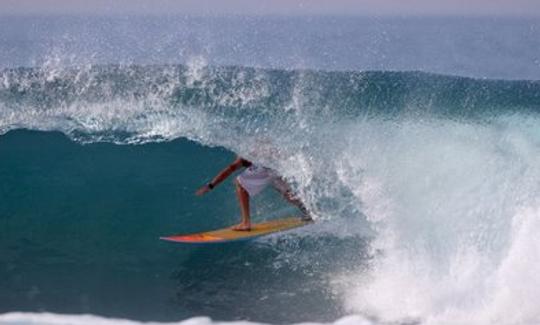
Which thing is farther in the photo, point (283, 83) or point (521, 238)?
point (283, 83)

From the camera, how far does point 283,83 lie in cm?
1039

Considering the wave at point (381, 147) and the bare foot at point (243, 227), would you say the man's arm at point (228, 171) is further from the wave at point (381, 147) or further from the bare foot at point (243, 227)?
the bare foot at point (243, 227)

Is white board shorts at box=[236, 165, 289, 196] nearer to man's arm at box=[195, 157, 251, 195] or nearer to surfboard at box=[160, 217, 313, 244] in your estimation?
man's arm at box=[195, 157, 251, 195]

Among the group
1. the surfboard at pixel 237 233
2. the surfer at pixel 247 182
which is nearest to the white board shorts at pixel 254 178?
the surfer at pixel 247 182

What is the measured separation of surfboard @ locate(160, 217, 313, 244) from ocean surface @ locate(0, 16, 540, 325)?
115 mm

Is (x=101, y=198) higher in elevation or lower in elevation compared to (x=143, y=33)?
lower

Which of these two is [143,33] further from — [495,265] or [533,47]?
[495,265]

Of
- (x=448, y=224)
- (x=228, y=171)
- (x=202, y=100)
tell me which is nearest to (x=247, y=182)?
(x=228, y=171)

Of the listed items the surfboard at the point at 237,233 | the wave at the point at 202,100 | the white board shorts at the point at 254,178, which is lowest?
the surfboard at the point at 237,233

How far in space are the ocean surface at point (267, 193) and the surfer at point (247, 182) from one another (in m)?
0.19

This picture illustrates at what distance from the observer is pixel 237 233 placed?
21.6ft

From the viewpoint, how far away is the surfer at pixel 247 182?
6.57 meters

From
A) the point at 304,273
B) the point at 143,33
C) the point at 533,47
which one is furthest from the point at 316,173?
the point at 533,47

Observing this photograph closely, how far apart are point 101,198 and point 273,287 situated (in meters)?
3.15
